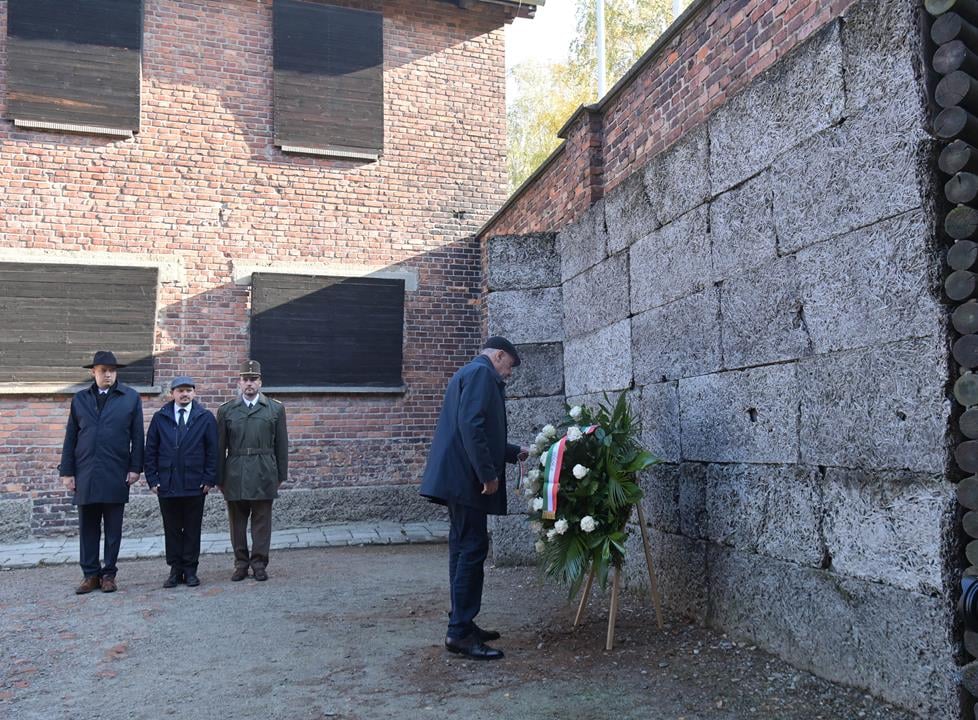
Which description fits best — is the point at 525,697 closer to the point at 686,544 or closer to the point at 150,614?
the point at 686,544

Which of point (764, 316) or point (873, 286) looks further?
point (764, 316)

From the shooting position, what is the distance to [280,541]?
9.63 m

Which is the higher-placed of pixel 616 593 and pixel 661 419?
pixel 661 419

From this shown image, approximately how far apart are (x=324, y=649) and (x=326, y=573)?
286 cm

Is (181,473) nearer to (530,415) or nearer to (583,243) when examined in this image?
(530,415)

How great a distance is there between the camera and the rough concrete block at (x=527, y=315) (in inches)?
296

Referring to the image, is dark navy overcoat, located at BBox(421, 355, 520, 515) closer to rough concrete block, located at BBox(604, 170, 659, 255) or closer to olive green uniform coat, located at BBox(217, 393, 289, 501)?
rough concrete block, located at BBox(604, 170, 659, 255)

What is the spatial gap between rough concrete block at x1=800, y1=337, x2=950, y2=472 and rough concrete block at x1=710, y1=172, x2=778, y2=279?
2.53 ft

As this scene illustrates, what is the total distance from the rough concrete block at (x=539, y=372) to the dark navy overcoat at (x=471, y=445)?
250 cm

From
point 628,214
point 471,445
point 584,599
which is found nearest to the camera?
point 471,445

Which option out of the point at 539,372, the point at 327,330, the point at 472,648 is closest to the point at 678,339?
the point at 539,372

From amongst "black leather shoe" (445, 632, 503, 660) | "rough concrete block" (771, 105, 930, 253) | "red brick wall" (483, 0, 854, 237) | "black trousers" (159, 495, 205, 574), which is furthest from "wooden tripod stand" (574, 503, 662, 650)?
"black trousers" (159, 495, 205, 574)

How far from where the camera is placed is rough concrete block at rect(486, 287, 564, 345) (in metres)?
7.53

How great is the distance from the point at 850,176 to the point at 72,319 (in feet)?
29.7
